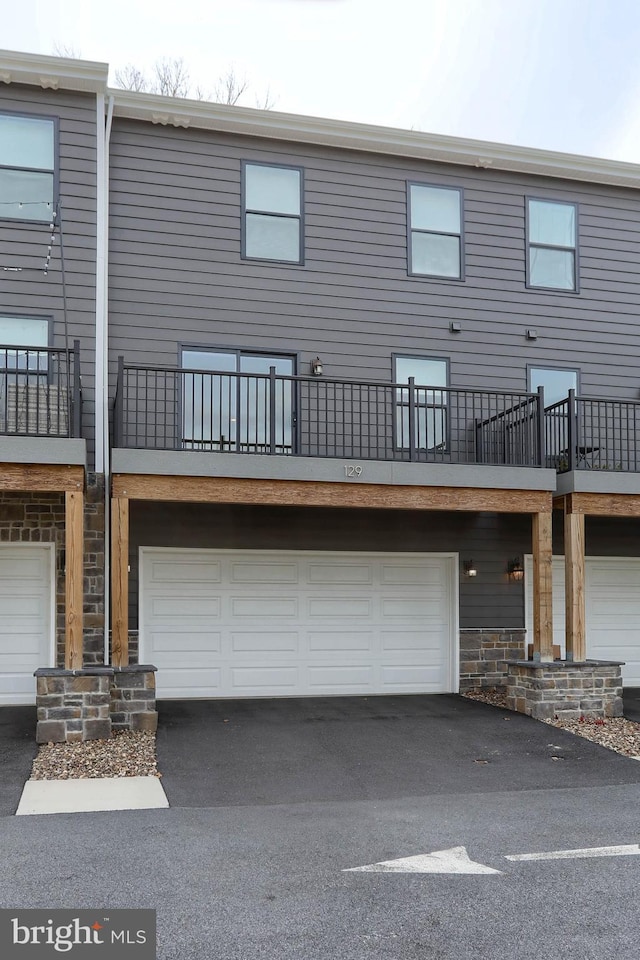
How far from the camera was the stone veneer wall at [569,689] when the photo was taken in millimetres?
10078

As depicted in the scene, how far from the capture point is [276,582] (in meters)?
11.8

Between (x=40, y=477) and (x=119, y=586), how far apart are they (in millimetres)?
1406

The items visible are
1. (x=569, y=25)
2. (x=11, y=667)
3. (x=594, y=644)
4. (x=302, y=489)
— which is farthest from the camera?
(x=594, y=644)

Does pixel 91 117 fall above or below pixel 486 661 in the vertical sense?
above

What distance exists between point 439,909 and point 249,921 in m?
1.00

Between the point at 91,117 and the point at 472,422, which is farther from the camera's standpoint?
the point at 472,422

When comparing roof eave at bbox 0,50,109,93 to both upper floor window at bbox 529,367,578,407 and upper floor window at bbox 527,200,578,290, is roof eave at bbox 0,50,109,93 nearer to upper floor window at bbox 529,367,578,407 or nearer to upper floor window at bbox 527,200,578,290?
upper floor window at bbox 527,200,578,290

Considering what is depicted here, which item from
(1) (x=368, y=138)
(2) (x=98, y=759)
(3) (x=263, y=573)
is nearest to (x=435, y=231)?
(1) (x=368, y=138)

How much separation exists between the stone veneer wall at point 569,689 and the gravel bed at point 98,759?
174 inches

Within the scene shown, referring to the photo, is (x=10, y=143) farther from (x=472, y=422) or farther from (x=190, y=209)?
(x=472, y=422)

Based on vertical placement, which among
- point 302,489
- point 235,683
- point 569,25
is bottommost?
point 235,683

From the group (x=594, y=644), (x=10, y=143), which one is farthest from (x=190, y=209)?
(x=594, y=644)

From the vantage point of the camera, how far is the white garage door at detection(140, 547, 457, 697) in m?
11.3

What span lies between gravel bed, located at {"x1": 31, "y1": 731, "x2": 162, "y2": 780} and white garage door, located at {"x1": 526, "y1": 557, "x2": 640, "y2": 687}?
6.76 m
